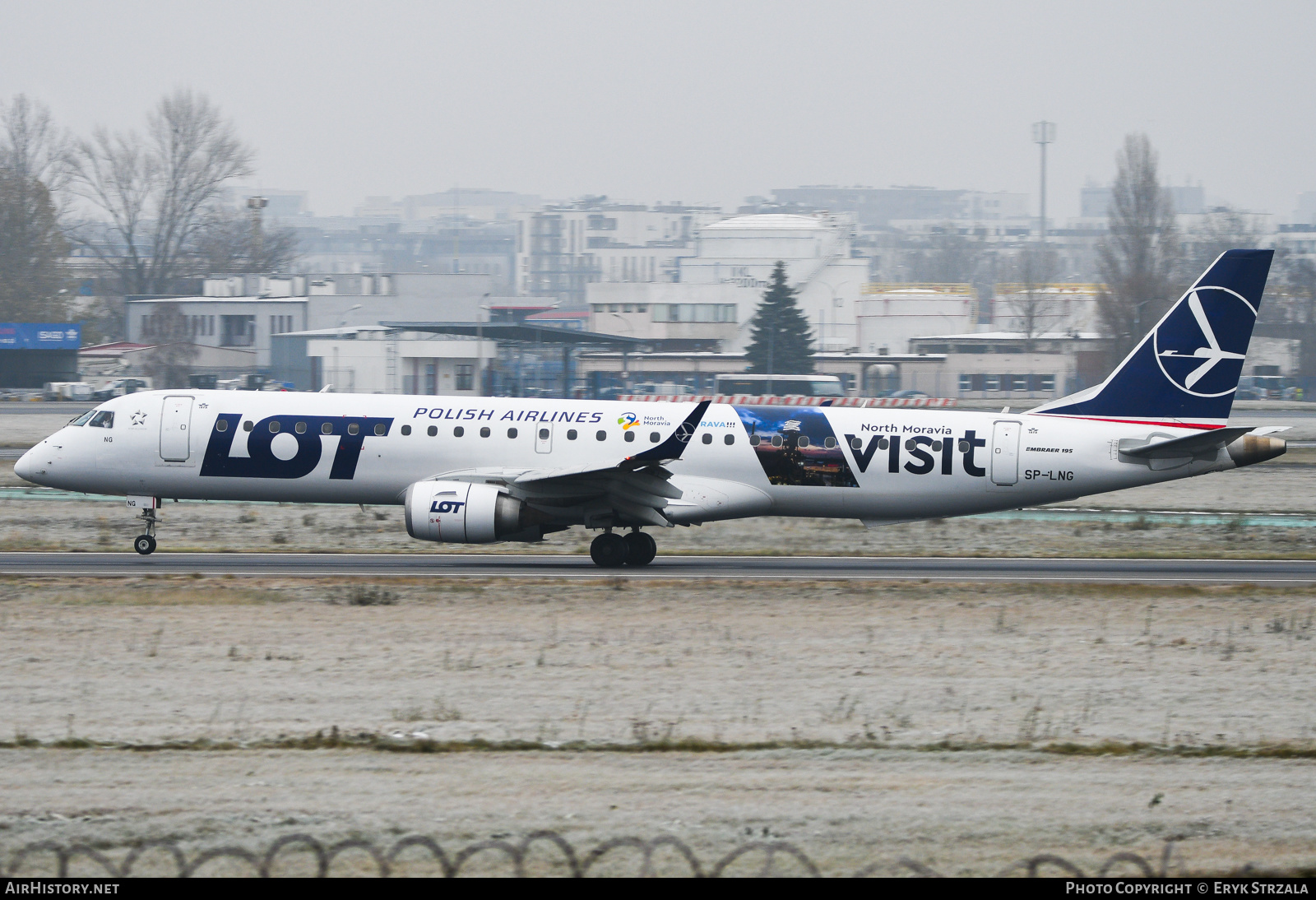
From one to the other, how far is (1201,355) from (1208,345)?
0.28m

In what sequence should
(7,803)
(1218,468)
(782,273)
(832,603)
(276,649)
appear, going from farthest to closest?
(782,273) < (1218,468) < (832,603) < (276,649) < (7,803)

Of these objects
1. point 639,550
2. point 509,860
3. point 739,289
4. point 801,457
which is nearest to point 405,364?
point 739,289

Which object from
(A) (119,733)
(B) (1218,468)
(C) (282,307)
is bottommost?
(A) (119,733)

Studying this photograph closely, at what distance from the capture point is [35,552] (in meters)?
30.0

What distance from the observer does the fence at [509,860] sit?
1012 centimetres

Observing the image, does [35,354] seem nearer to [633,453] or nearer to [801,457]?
[633,453]

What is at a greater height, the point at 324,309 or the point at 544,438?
the point at 324,309

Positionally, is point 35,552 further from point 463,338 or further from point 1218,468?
point 463,338

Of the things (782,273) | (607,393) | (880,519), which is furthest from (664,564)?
(782,273)

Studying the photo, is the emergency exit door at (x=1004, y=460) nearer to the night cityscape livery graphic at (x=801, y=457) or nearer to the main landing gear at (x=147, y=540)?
the night cityscape livery graphic at (x=801, y=457)

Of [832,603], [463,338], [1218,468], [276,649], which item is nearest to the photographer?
[276,649]

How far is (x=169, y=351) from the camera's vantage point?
92.4 metres

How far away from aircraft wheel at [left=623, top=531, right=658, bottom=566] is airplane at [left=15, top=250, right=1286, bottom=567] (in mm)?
30

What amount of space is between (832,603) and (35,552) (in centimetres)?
1796
